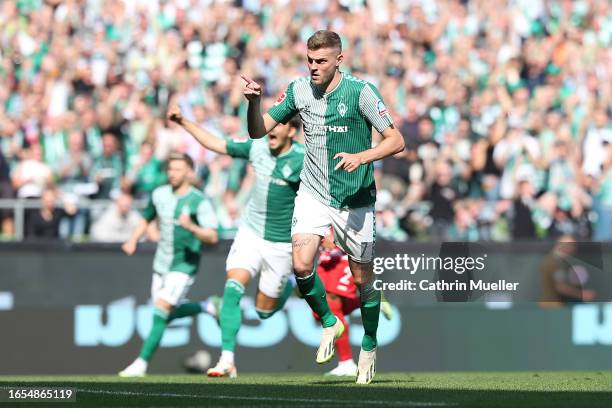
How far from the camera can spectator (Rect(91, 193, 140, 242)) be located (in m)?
16.4

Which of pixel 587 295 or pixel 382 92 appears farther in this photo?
pixel 382 92

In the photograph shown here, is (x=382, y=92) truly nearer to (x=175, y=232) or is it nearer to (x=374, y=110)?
(x=175, y=232)

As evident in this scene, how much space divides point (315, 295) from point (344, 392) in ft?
2.96

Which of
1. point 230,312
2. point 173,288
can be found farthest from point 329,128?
point 173,288

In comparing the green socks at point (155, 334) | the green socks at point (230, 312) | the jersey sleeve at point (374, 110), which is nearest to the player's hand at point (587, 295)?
the green socks at point (230, 312)

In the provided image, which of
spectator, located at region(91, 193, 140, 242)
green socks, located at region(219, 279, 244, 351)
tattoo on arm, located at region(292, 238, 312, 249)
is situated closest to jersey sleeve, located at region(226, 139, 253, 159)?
green socks, located at region(219, 279, 244, 351)

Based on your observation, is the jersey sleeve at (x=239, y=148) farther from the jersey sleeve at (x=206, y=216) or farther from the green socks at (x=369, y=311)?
the green socks at (x=369, y=311)

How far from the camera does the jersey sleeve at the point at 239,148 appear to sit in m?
12.3

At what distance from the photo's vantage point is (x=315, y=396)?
927 centimetres

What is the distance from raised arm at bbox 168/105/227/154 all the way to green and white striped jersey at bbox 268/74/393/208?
4.72 ft

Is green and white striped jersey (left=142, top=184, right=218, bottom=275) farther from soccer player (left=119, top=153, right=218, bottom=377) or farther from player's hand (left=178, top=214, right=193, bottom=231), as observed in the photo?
player's hand (left=178, top=214, right=193, bottom=231)

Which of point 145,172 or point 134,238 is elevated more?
point 145,172

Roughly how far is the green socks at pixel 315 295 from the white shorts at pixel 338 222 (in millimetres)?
339

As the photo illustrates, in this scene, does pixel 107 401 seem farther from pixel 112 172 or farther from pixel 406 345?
pixel 112 172
